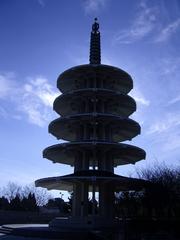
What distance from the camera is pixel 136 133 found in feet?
162

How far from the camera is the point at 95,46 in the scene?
5253cm

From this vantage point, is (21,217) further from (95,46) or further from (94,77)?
(95,46)

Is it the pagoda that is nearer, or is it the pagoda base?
the pagoda base

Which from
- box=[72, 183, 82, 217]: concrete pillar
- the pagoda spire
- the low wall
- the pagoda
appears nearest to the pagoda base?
the pagoda

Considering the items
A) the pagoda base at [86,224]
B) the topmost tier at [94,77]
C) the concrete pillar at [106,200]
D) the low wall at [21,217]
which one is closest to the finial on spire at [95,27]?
the topmost tier at [94,77]

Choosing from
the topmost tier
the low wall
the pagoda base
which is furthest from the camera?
the low wall

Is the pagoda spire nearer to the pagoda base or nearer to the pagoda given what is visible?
the pagoda

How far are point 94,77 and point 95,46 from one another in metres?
6.63

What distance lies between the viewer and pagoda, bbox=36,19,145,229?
4153cm

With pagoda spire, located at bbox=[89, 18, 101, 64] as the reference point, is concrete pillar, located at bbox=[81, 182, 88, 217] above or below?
below

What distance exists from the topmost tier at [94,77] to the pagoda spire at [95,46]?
8.56 ft

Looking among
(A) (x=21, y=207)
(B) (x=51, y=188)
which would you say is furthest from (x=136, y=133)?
(A) (x=21, y=207)

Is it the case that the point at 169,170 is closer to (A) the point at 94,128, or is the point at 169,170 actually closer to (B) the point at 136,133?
(B) the point at 136,133

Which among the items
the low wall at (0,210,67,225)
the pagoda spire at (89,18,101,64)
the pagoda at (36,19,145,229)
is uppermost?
the pagoda spire at (89,18,101,64)
